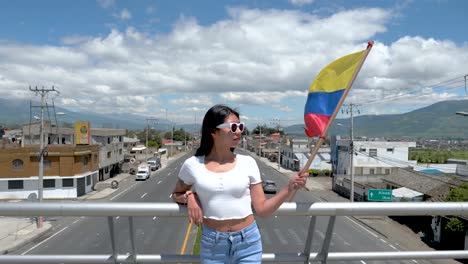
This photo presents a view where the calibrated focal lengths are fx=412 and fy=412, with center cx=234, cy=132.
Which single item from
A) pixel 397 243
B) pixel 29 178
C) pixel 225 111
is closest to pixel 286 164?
pixel 29 178

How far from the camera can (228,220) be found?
282 centimetres

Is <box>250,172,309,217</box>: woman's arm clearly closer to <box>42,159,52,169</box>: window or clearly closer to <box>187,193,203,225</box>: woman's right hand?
<box>187,193,203,225</box>: woman's right hand

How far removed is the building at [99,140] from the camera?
43.8 m

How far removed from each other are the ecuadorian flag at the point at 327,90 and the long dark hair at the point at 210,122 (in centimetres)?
65

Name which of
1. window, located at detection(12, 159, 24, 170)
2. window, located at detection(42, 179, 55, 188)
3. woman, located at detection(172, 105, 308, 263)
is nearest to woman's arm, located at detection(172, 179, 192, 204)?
woman, located at detection(172, 105, 308, 263)

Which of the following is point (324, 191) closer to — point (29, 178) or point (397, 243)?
point (397, 243)

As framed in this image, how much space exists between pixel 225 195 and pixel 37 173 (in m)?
36.5

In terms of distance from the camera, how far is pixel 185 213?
3000mm

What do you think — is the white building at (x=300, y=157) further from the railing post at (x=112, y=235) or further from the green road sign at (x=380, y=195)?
the railing post at (x=112, y=235)

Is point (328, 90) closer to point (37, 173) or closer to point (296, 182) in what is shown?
point (296, 182)

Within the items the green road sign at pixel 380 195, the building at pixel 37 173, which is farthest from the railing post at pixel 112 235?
the building at pixel 37 173

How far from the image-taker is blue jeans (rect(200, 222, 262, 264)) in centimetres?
281

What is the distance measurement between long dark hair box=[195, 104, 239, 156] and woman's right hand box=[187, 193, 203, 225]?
0.36 metres

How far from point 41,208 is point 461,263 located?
59.8 feet
